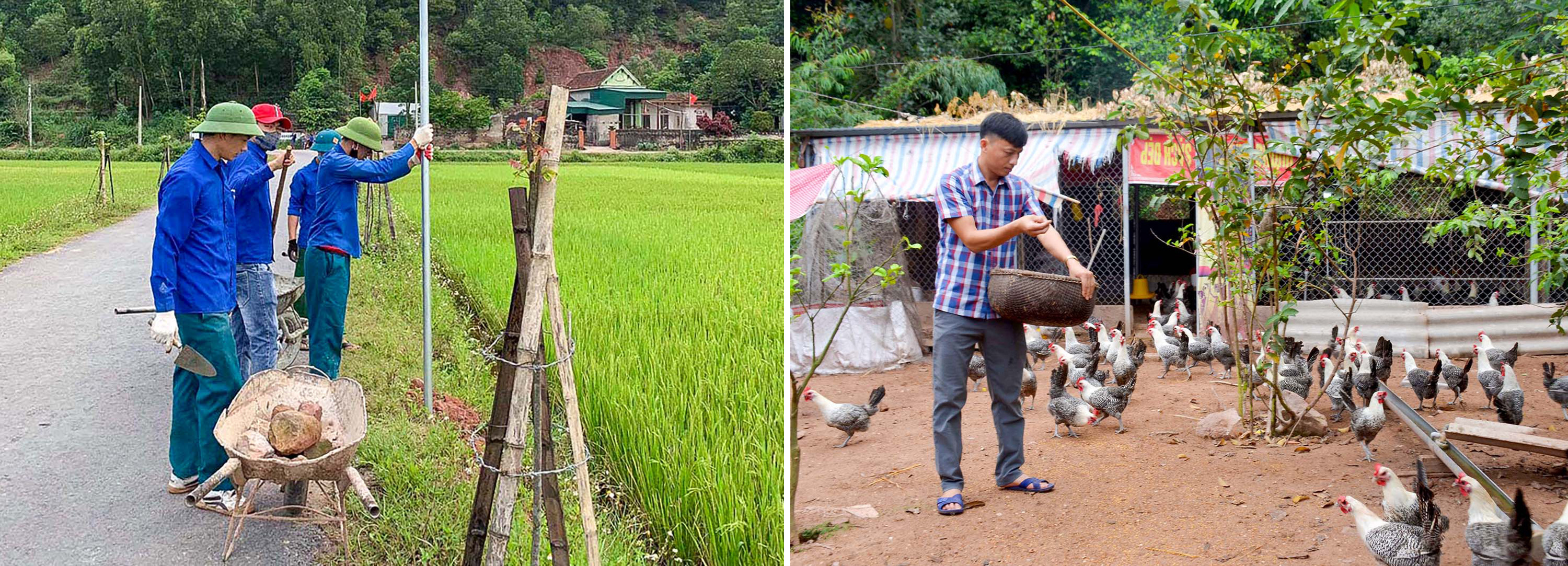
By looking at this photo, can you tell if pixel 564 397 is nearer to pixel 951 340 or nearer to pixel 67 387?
pixel 951 340

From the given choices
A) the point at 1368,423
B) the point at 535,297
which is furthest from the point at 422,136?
the point at 1368,423

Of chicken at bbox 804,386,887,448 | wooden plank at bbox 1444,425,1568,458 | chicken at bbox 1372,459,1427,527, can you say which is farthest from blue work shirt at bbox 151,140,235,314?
wooden plank at bbox 1444,425,1568,458

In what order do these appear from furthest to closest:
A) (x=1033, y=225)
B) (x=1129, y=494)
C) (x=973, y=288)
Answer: (x=1129, y=494) < (x=973, y=288) < (x=1033, y=225)

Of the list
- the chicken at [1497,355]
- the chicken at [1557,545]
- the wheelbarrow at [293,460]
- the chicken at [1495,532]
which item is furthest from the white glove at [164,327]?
the chicken at [1497,355]

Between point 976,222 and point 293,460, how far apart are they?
2118mm

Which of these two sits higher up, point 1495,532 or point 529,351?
point 529,351

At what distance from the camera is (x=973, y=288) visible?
11.5ft

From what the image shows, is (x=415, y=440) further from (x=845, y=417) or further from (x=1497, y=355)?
(x=1497, y=355)

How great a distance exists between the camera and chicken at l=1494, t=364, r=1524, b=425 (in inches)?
195

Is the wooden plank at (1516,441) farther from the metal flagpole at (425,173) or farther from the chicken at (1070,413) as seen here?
the metal flagpole at (425,173)

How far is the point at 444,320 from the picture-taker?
533 centimetres

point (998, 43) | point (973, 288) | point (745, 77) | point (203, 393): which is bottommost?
point (203, 393)

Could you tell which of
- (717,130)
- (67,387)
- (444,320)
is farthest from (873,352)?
(67,387)

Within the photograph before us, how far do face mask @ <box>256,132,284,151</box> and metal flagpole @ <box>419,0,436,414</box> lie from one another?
551mm
